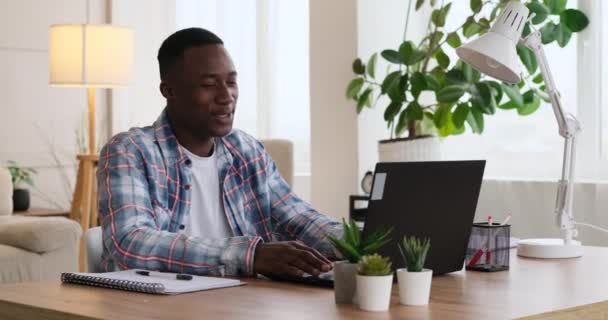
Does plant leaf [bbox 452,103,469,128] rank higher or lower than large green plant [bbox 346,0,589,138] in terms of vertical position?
lower

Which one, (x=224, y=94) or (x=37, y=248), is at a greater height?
(x=224, y=94)

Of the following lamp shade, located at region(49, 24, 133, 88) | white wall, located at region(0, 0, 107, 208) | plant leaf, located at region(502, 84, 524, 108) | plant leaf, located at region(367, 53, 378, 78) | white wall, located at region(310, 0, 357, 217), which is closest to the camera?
plant leaf, located at region(502, 84, 524, 108)

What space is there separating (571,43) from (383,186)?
2808 mm

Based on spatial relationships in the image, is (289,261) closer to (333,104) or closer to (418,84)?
(418,84)

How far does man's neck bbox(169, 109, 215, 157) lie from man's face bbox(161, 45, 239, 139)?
0.05 ft

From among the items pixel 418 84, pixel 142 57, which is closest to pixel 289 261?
pixel 418 84

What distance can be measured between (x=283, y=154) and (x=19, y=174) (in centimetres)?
255

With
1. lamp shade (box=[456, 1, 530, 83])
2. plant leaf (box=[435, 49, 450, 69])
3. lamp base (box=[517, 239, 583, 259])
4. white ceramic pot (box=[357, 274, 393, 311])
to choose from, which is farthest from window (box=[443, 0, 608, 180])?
white ceramic pot (box=[357, 274, 393, 311])

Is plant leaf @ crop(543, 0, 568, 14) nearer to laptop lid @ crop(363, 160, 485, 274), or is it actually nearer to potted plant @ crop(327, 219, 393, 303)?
laptop lid @ crop(363, 160, 485, 274)

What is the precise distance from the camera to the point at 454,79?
14.1 ft

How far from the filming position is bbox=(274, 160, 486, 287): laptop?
5.98ft

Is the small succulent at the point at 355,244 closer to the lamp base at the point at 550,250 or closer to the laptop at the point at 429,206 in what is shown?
the laptop at the point at 429,206

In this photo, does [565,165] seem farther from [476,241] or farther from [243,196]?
[243,196]

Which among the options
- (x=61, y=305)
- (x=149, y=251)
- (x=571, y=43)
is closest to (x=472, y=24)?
(x=571, y=43)
